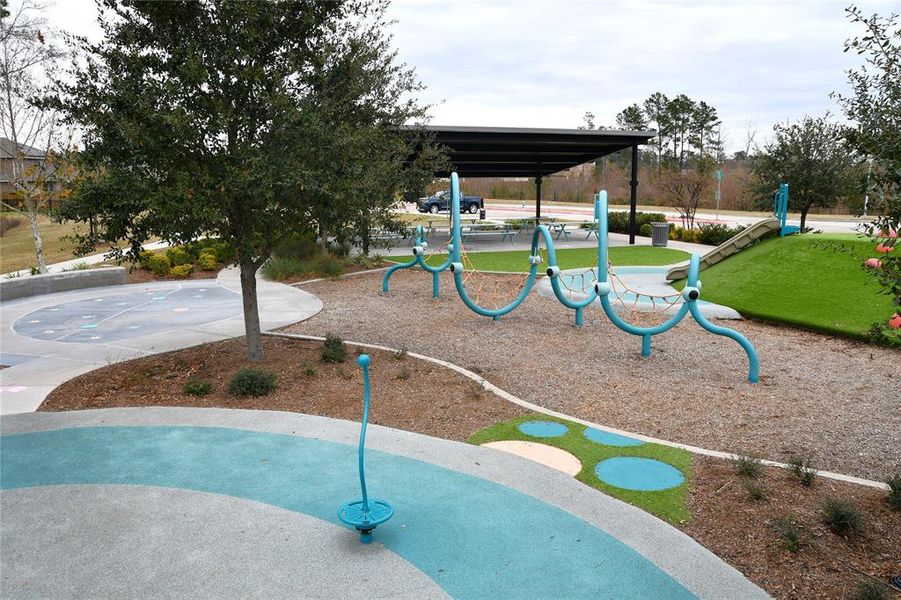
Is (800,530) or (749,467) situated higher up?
(749,467)

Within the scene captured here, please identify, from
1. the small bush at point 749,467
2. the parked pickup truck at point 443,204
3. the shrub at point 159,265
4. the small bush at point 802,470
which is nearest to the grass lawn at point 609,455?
the small bush at point 749,467

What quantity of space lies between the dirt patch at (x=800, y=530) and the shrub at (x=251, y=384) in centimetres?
506

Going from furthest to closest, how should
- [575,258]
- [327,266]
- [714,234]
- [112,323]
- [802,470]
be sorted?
[714,234], [575,258], [327,266], [112,323], [802,470]

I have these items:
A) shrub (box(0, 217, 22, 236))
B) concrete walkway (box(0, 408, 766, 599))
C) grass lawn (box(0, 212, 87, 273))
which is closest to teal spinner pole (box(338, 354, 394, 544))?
concrete walkway (box(0, 408, 766, 599))

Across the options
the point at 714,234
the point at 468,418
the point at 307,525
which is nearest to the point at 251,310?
the point at 468,418

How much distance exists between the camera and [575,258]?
71.4ft

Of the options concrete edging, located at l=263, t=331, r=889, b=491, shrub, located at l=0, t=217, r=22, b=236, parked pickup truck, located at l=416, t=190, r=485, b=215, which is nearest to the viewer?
concrete edging, located at l=263, t=331, r=889, b=491

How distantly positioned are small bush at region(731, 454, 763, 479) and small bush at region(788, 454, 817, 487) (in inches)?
10.0

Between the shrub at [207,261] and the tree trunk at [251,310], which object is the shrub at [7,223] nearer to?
the shrub at [207,261]

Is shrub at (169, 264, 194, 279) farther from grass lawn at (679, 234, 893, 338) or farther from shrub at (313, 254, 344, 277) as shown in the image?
grass lawn at (679, 234, 893, 338)

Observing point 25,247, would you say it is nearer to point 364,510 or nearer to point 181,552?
point 181,552

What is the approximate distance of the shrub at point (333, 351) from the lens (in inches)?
359

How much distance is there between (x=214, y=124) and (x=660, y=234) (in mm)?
20825

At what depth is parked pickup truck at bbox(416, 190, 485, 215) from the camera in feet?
169
